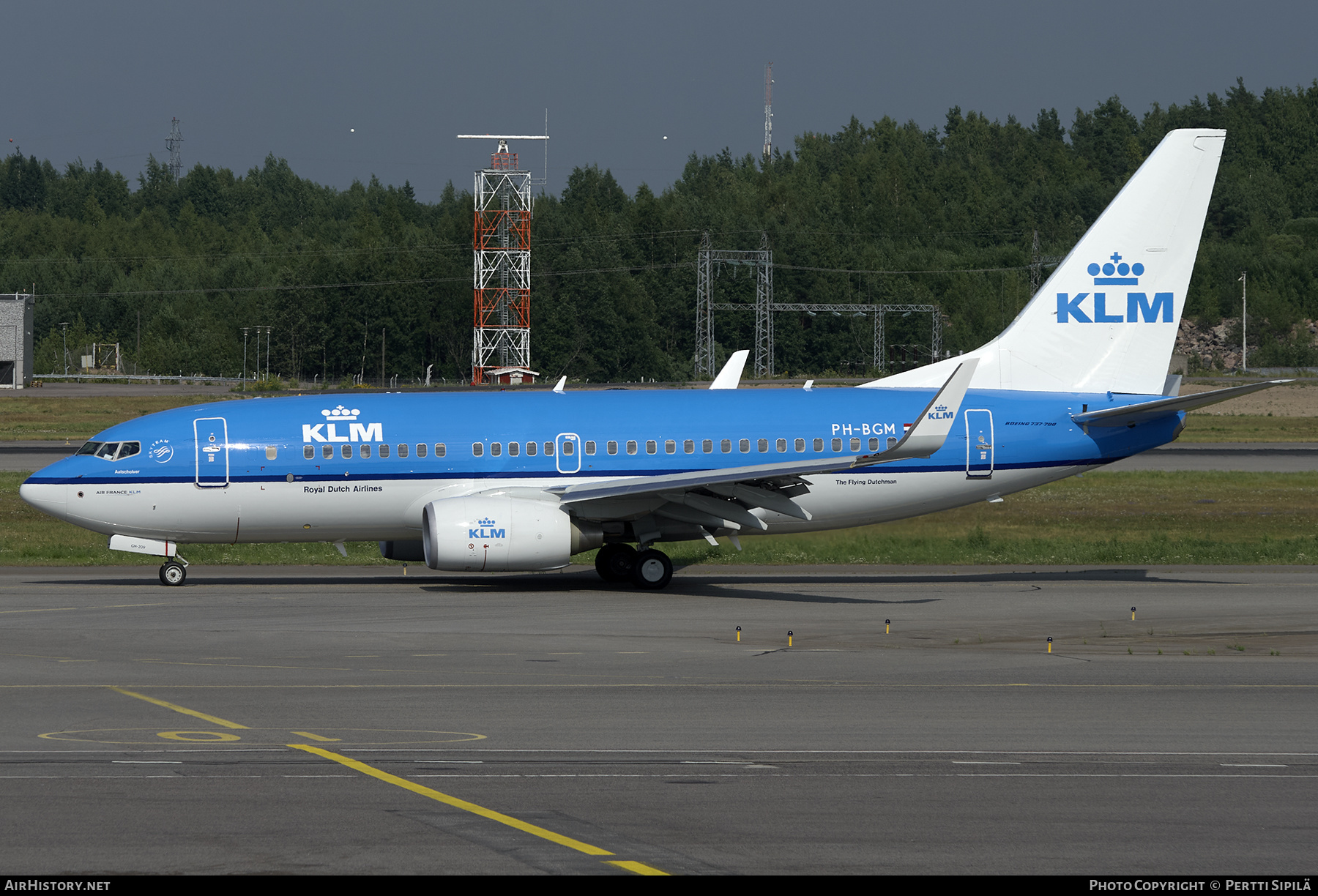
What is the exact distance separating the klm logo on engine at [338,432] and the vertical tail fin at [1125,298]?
12.5m

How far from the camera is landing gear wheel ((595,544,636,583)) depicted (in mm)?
31828

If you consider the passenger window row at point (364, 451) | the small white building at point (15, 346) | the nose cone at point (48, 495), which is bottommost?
the nose cone at point (48, 495)

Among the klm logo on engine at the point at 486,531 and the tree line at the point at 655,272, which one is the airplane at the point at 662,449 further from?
the tree line at the point at 655,272

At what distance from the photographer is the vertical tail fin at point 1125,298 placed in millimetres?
33531

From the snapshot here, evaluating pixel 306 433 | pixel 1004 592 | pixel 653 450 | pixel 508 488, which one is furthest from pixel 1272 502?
pixel 306 433

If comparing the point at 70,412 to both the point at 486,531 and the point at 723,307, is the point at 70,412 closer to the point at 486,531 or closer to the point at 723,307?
the point at 723,307

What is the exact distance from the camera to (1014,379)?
3356cm

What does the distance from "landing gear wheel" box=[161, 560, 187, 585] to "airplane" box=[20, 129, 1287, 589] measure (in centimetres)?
4

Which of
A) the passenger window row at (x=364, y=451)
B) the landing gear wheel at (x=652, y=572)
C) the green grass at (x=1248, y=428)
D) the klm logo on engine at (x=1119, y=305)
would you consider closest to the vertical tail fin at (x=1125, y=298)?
the klm logo on engine at (x=1119, y=305)

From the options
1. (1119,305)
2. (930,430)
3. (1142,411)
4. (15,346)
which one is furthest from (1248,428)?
(15,346)

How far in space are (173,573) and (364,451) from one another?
5.07 m

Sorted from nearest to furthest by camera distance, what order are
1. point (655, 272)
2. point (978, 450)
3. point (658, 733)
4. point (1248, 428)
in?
point (658, 733) < point (978, 450) < point (1248, 428) < point (655, 272)

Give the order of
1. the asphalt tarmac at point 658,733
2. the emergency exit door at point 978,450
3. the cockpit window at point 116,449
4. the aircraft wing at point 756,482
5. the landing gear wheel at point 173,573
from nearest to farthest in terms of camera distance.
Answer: the asphalt tarmac at point 658,733, the aircraft wing at point 756,482, the cockpit window at point 116,449, the landing gear wheel at point 173,573, the emergency exit door at point 978,450

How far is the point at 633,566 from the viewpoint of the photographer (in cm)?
3158
